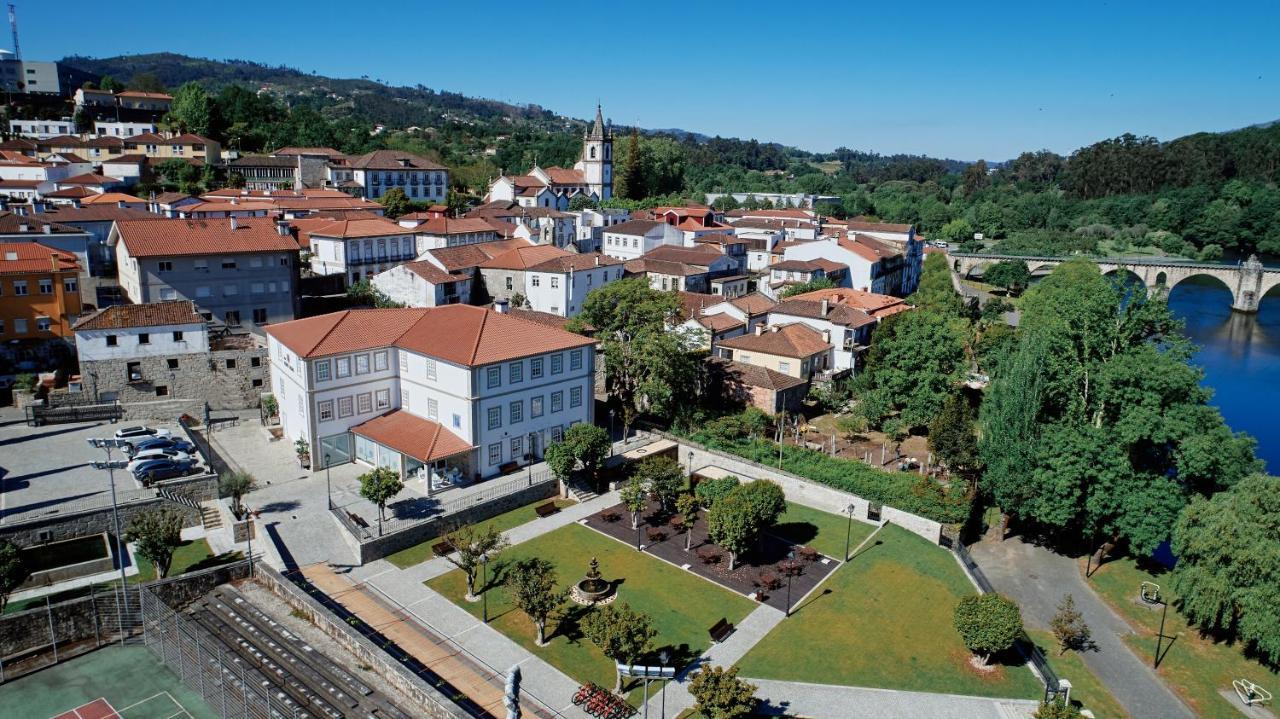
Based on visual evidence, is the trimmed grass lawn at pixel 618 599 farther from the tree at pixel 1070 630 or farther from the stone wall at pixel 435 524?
the tree at pixel 1070 630

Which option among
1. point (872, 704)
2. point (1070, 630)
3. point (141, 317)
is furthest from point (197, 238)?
point (1070, 630)

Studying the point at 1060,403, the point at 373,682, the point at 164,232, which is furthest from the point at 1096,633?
the point at 164,232

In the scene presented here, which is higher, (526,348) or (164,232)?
(164,232)

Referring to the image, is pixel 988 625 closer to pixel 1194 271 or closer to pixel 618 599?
pixel 618 599

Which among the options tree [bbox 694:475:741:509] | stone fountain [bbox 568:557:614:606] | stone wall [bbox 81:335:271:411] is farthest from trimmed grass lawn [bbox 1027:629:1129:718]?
stone wall [bbox 81:335:271:411]

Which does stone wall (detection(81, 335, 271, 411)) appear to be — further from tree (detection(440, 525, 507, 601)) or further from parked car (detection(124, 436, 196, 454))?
tree (detection(440, 525, 507, 601))

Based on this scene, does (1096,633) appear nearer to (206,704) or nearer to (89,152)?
(206,704)

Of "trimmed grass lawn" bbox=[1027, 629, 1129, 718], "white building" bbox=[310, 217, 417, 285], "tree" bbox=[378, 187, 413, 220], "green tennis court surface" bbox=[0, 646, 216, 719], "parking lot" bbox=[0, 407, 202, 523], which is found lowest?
"trimmed grass lawn" bbox=[1027, 629, 1129, 718]
